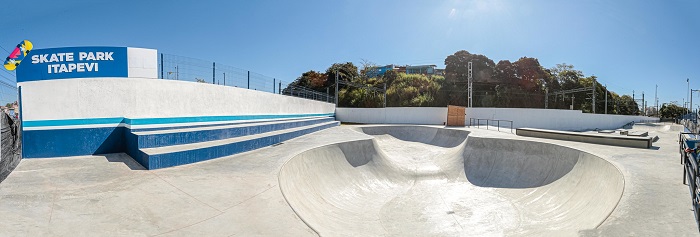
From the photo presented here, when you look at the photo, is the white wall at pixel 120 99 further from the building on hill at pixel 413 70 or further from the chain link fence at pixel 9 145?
the building on hill at pixel 413 70

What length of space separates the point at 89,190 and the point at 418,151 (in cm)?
1473

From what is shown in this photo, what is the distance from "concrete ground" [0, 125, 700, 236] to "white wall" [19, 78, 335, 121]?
5.38 ft

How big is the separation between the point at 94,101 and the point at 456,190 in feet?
39.9

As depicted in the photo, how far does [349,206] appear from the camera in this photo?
8.07 meters

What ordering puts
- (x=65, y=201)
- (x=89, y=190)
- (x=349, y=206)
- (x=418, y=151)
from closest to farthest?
1. (x=65, y=201)
2. (x=89, y=190)
3. (x=349, y=206)
4. (x=418, y=151)

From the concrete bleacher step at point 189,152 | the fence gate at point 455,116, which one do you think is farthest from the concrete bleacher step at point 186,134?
the fence gate at point 455,116

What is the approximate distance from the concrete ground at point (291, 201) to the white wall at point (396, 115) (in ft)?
54.0

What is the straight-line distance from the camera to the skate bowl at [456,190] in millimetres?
6324

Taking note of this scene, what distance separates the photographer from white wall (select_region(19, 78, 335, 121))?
309 inches

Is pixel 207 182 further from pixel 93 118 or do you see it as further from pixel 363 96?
pixel 363 96

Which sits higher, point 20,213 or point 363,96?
point 363,96

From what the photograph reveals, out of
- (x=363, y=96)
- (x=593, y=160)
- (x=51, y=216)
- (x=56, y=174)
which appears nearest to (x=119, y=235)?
(x=51, y=216)

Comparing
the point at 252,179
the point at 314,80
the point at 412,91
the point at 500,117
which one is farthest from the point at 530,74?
the point at 252,179

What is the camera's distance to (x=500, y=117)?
25.5 metres
